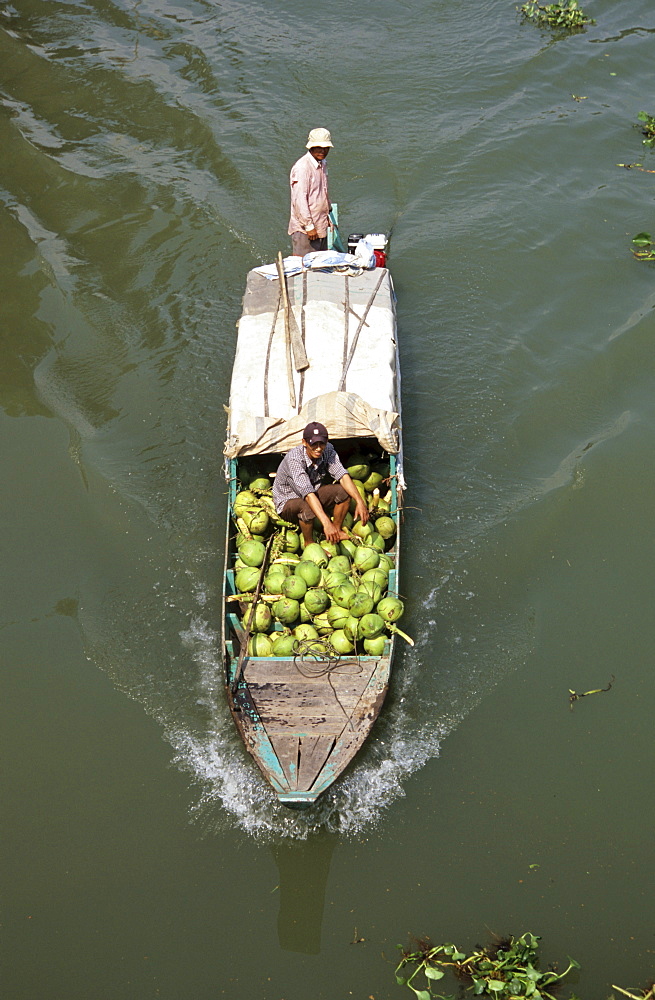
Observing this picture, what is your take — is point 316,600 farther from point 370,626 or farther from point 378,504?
point 378,504

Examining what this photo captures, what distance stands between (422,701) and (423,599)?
3.21ft

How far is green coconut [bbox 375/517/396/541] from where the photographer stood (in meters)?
6.59

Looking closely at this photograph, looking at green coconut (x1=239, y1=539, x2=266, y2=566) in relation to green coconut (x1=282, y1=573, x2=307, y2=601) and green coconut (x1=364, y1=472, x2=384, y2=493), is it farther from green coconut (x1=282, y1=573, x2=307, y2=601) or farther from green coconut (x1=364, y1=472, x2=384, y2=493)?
green coconut (x1=364, y1=472, x2=384, y2=493)

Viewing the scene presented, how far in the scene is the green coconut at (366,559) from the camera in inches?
240

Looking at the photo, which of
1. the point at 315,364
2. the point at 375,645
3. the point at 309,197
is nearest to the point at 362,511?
the point at 375,645

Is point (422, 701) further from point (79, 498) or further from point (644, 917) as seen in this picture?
point (79, 498)

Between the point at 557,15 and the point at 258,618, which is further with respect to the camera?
the point at 557,15

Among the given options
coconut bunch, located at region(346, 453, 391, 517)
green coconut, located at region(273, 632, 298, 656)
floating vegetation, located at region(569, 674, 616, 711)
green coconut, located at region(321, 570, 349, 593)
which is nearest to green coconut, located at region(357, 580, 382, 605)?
green coconut, located at region(321, 570, 349, 593)

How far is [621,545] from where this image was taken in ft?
24.6

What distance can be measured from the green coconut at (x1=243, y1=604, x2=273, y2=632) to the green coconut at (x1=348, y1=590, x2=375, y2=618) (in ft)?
2.03

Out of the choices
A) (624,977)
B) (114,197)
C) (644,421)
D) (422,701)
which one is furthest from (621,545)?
(114,197)

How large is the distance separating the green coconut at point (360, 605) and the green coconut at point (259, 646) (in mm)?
656

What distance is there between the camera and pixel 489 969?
5.06 meters

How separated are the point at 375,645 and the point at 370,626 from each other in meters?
0.15
